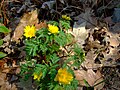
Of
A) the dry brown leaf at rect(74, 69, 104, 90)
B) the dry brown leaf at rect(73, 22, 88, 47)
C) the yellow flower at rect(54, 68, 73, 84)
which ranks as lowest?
the dry brown leaf at rect(74, 69, 104, 90)

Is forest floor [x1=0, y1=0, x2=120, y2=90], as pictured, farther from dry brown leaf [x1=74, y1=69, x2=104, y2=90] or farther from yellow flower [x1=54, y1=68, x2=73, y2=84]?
yellow flower [x1=54, y1=68, x2=73, y2=84]

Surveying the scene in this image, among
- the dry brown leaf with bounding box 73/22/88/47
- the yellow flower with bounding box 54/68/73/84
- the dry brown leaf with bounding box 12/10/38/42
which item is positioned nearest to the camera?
the yellow flower with bounding box 54/68/73/84

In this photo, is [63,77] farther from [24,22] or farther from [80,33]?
[24,22]

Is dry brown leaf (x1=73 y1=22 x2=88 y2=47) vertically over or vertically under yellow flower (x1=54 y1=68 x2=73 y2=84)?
over

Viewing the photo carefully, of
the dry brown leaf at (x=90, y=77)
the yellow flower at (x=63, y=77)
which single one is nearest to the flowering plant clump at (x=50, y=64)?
the yellow flower at (x=63, y=77)

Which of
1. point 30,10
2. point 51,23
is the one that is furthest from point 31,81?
point 30,10

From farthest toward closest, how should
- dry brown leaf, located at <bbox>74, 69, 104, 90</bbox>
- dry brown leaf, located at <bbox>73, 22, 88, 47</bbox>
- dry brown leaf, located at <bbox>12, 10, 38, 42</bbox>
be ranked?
dry brown leaf, located at <bbox>12, 10, 38, 42</bbox> → dry brown leaf, located at <bbox>73, 22, 88, 47</bbox> → dry brown leaf, located at <bbox>74, 69, 104, 90</bbox>

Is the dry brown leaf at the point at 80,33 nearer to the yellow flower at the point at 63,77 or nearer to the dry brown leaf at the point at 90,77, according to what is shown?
the dry brown leaf at the point at 90,77

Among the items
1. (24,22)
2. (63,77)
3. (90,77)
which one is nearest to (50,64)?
(63,77)

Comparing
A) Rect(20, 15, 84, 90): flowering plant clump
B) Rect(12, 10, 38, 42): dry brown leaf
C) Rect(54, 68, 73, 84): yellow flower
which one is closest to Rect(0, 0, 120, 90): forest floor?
Rect(12, 10, 38, 42): dry brown leaf
